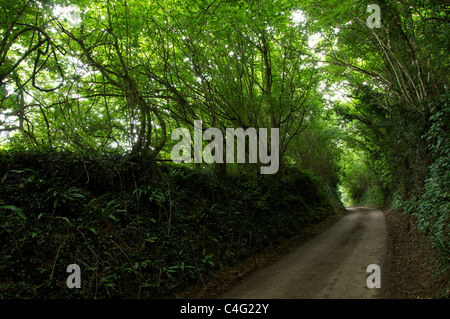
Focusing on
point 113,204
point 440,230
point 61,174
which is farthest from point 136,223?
point 440,230

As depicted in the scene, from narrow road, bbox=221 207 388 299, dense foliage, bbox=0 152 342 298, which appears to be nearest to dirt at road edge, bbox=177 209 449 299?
narrow road, bbox=221 207 388 299

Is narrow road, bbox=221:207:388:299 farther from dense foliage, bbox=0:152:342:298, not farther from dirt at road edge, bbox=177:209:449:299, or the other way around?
dense foliage, bbox=0:152:342:298

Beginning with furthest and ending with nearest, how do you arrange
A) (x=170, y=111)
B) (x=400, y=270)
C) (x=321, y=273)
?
(x=170, y=111), (x=321, y=273), (x=400, y=270)

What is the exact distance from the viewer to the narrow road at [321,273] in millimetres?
5055

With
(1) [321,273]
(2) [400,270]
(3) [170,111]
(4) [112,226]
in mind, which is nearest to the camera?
(4) [112,226]

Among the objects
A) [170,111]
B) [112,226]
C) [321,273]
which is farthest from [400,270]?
[170,111]

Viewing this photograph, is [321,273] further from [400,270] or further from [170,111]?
[170,111]

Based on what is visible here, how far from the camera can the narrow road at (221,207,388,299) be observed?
505 cm

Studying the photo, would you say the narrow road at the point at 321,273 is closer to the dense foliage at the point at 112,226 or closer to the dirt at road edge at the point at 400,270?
the dirt at road edge at the point at 400,270

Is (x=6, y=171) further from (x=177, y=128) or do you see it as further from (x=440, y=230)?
(x=440, y=230)

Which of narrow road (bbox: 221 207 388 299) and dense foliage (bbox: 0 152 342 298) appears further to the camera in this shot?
narrow road (bbox: 221 207 388 299)

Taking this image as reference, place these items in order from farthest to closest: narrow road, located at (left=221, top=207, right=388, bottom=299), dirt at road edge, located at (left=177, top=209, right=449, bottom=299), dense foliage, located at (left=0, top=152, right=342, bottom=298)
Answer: narrow road, located at (left=221, top=207, right=388, bottom=299) < dirt at road edge, located at (left=177, top=209, right=449, bottom=299) < dense foliage, located at (left=0, top=152, right=342, bottom=298)

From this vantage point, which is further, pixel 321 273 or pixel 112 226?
pixel 321 273

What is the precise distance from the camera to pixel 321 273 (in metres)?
6.09
